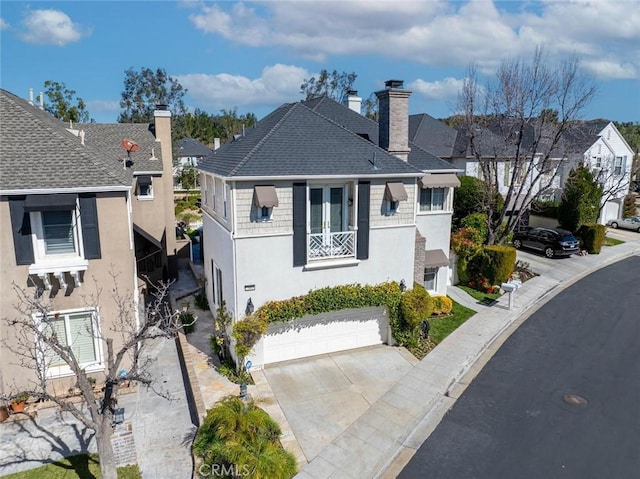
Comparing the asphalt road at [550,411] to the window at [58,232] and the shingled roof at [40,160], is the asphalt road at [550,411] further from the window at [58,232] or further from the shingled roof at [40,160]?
the shingled roof at [40,160]

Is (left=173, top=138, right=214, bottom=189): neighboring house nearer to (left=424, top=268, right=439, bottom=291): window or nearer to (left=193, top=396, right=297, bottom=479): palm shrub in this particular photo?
(left=424, top=268, right=439, bottom=291): window

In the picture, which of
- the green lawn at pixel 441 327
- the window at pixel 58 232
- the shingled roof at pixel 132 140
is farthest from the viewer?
the shingled roof at pixel 132 140

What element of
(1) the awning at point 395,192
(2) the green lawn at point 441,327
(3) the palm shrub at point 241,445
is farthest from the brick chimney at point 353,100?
(3) the palm shrub at point 241,445

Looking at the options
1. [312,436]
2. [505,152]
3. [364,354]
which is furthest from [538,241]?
[312,436]

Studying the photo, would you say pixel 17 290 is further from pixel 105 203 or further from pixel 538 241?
pixel 538 241

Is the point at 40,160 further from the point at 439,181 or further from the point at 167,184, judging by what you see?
the point at 439,181

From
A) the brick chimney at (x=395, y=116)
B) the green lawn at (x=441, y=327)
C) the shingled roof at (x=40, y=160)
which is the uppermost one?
the brick chimney at (x=395, y=116)

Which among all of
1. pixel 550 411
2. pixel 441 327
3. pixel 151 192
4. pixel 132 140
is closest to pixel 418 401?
pixel 550 411

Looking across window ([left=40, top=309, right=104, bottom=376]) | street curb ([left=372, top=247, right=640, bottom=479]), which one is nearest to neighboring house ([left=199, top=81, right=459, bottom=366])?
street curb ([left=372, top=247, right=640, bottom=479])
